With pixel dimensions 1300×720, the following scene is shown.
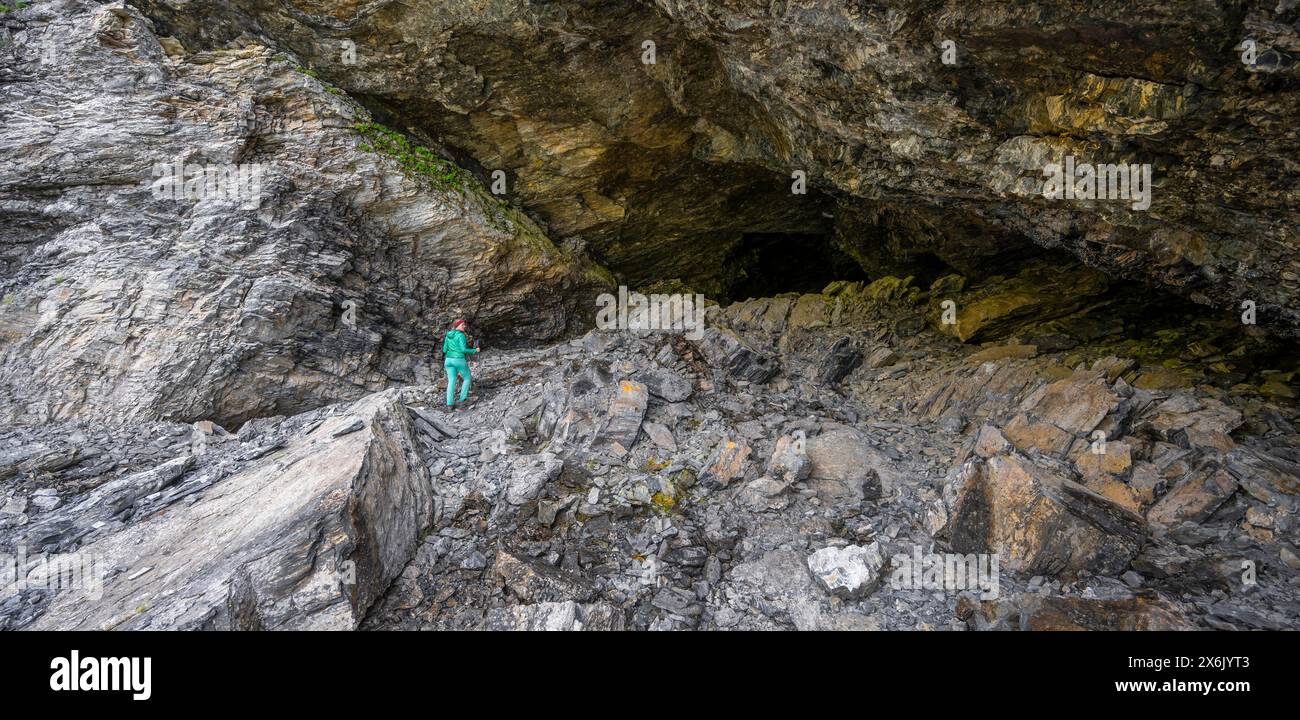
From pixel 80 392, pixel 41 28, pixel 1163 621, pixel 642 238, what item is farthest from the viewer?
pixel 642 238

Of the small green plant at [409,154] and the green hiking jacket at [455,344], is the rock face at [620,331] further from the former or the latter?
Answer: the green hiking jacket at [455,344]

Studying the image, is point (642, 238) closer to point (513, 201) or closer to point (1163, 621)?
point (513, 201)

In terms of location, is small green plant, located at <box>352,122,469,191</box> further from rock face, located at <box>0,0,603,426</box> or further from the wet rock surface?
the wet rock surface

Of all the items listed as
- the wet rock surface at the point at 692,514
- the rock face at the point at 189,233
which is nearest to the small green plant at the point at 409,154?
the rock face at the point at 189,233

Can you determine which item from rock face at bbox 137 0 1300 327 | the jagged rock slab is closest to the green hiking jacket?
the jagged rock slab

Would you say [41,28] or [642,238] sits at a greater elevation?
[41,28]

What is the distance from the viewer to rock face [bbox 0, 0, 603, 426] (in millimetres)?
9688

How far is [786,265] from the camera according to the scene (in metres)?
20.7

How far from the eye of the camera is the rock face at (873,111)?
6.18m

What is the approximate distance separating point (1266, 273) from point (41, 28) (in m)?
20.7

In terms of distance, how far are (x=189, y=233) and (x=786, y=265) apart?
57.3 feet

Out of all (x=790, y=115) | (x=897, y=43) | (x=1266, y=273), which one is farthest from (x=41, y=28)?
(x=1266, y=273)

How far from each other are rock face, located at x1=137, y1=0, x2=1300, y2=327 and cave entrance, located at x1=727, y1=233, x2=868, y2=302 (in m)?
2.13

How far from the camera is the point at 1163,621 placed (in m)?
5.56
